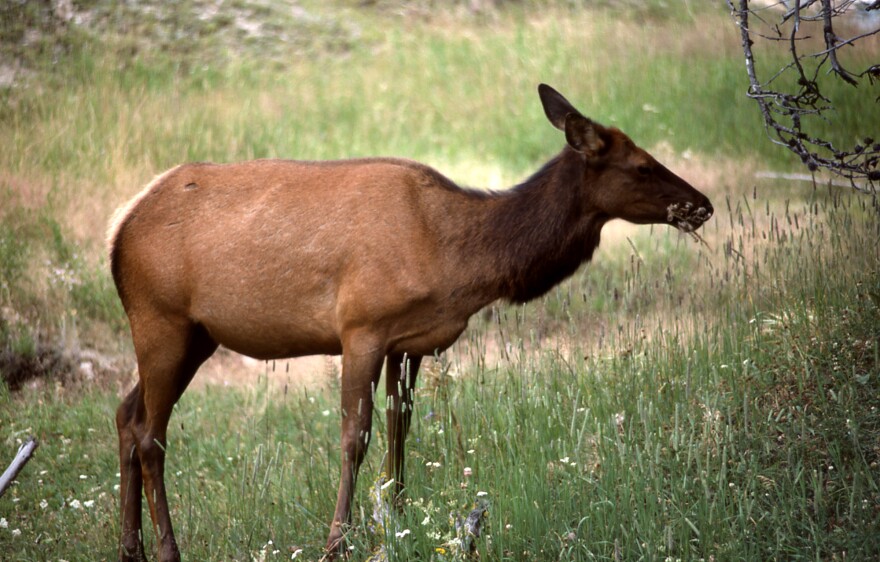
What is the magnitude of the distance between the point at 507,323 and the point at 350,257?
1675 millimetres

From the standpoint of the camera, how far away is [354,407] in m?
5.68

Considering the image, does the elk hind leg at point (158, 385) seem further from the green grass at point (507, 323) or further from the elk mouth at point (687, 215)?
the elk mouth at point (687, 215)

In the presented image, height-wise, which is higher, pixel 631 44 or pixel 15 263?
pixel 631 44

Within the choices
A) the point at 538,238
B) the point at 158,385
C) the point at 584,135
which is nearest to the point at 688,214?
the point at 584,135

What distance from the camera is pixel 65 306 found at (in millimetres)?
9672

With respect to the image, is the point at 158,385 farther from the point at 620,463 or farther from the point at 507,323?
the point at 620,463

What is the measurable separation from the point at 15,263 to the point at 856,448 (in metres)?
7.67

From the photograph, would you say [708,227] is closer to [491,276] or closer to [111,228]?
[491,276]

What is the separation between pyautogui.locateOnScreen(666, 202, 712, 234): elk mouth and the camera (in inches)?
227

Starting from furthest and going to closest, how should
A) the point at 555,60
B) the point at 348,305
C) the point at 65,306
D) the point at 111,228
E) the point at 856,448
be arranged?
the point at 555,60 → the point at 65,306 → the point at 111,228 → the point at 348,305 → the point at 856,448

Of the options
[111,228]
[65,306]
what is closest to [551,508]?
[111,228]

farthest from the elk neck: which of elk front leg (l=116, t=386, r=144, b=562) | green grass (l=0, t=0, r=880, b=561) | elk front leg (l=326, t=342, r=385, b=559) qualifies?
elk front leg (l=116, t=386, r=144, b=562)

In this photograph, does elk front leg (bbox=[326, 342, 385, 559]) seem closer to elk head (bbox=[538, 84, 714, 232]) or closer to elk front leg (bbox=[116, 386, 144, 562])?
elk front leg (bbox=[116, 386, 144, 562])

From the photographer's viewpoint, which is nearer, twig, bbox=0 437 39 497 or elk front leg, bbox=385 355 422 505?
twig, bbox=0 437 39 497
